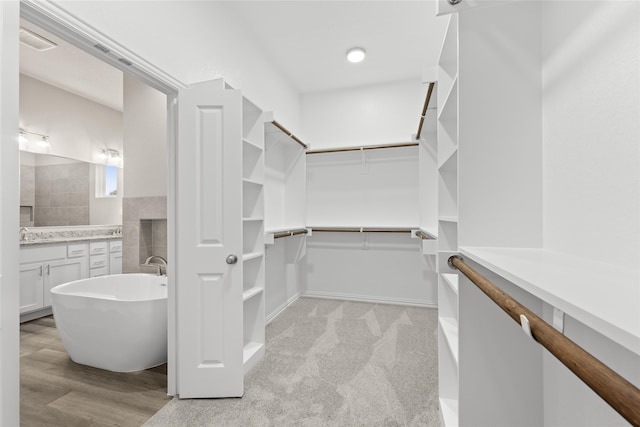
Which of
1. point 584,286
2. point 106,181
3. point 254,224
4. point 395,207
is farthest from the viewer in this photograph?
point 106,181

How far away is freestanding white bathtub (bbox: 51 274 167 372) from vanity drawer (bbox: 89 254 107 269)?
1699 mm

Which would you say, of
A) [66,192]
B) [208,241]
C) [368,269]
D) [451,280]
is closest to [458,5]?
[451,280]

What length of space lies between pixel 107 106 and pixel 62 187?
1343 millimetres

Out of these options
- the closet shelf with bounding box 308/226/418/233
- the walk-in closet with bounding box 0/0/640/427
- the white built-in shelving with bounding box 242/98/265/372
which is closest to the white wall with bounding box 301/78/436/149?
the walk-in closet with bounding box 0/0/640/427

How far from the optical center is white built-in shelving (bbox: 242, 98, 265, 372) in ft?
7.39

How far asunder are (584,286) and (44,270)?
4.32 meters

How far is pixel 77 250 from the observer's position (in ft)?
11.4

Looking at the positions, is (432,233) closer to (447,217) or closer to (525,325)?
(447,217)

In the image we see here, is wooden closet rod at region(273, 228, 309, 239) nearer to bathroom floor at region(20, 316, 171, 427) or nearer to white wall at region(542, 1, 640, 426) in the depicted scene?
bathroom floor at region(20, 316, 171, 427)

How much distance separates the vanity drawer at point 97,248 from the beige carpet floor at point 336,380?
2482 mm

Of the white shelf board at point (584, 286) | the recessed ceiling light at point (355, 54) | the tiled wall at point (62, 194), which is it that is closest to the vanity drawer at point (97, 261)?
the tiled wall at point (62, 194)

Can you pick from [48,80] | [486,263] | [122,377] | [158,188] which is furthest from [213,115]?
[48,80]

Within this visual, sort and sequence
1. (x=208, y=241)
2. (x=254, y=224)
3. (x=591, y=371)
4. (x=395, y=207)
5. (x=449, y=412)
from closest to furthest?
(x=591, y=371) → (x=449, y=412) → (x=208, y=241) → (x=254, y=224) → (x=395, y=207)

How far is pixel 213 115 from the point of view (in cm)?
179
